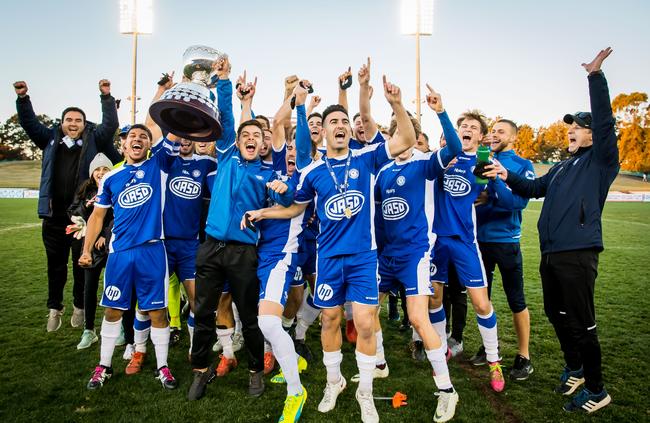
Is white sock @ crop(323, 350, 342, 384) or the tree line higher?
the tree line

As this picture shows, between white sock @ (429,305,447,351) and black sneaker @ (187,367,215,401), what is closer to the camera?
black sneaker @ (187,367,215,401)

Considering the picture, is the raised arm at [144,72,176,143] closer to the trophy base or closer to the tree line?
the trophy base

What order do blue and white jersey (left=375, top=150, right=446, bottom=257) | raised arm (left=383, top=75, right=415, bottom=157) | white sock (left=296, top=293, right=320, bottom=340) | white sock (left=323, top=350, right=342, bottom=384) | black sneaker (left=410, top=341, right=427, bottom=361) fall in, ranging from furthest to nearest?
white sock (left=296, top=293, right=320, bottom=340)
black sneaker (left=410, top=341, right=427, bottom=361)
blue and white jersey (left=375, top=150, right=446, bottom=257)
white sock (left=323, top=350, right=342, bottom=384)
raised arm (left=383, top=75, right=415, bottom=157)

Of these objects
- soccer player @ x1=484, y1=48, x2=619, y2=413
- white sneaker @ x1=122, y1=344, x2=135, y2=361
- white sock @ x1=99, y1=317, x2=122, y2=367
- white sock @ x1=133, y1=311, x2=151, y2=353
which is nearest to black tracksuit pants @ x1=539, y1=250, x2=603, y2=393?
soccer player @ x1=484, y1=48, x2=619, y2=413

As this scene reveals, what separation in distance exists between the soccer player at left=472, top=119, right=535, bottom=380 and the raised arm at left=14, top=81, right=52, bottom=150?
19.4ft

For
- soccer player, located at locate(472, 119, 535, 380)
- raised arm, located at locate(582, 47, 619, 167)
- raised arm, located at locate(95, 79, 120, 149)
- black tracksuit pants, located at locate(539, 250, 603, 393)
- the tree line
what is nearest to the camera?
raised arm, located at locate(582, 47, 619, 167)

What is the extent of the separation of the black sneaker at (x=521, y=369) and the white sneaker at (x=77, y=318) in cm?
565

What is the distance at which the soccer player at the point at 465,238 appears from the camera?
167 inches

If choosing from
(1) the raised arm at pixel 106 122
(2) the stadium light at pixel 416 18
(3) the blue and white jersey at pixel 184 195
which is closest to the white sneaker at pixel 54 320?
(1) the raised arm at pixel 106 122

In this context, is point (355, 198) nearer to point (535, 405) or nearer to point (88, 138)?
point (535, 405)

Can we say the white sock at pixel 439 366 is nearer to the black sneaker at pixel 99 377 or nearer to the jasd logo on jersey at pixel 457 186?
the jasd logo on jersey at pixel 457 186

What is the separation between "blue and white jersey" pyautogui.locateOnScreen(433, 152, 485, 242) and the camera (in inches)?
171

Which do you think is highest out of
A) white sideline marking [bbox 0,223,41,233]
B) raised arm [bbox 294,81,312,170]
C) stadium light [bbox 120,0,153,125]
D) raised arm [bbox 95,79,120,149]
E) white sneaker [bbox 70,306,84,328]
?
stadium light [bbox 120,0,153,125]

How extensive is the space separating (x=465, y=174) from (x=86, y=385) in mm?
4348
